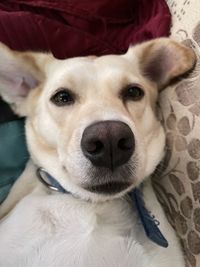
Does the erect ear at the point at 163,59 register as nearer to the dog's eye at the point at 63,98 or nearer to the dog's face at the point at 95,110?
the dog's face at the point at 95,110

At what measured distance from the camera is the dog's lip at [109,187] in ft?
4.48

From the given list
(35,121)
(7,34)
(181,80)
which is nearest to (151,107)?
(181,80)

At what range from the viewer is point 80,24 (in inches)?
71.2

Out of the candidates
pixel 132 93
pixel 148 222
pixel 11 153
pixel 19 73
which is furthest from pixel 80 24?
pixel 148 222

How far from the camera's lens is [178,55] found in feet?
5.10

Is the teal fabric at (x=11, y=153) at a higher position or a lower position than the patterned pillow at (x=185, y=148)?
lower

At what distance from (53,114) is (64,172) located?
0.59 ft

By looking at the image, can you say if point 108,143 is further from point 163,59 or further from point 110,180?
point 163,59

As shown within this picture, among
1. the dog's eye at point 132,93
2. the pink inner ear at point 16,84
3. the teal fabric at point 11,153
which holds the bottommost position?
the teal fabric at point 11,153

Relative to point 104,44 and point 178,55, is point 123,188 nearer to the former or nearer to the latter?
point 178,55

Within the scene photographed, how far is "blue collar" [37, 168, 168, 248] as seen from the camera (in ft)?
4.78

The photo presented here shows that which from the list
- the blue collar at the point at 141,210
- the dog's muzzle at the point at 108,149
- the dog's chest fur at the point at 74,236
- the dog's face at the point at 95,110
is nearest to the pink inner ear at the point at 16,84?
the dog's face at the point at 95,110

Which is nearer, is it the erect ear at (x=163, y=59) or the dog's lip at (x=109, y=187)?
the dog's lip at (x=109, y=187)

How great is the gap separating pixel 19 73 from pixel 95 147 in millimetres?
550
